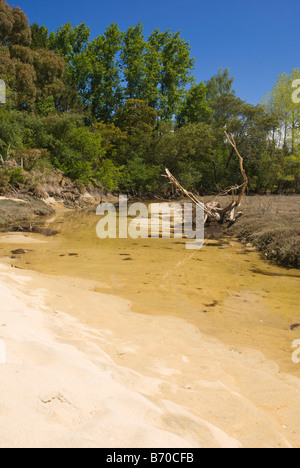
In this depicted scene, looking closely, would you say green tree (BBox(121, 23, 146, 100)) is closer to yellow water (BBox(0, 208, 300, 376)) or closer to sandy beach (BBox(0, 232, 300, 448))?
yellow water (BBox(0, 208, 300, 376))

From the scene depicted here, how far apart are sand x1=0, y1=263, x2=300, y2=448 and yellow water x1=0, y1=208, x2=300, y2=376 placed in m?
0.44

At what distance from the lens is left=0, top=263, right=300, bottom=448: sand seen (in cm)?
168

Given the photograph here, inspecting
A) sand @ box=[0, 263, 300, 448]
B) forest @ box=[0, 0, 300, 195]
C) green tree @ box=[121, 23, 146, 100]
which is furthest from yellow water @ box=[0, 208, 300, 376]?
green tree @ box=[121, 23, 146, 100]

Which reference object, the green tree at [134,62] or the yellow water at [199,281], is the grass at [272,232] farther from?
the green tree at [134,62]

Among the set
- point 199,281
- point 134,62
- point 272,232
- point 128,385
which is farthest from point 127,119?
point 128,385

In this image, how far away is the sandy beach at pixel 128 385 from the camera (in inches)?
66.2

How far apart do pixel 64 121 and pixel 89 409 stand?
26898 mm

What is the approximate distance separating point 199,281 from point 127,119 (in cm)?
3176

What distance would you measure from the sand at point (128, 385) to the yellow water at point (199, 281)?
435mm

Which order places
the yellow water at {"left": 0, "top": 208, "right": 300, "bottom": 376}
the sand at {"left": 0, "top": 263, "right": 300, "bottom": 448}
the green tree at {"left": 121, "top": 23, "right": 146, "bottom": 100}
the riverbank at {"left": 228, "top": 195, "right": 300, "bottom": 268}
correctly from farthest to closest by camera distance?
the green tree at {"left": 121, "top": 23, "right": 146, "bottom": 100}
the riverbank at {"left": 228, "top": 195, "right": 300, "bottom": 268}
the yellow water at {"left": 0, "top": 208, "right": 300, "bottom": 376}
the sand at {"left": 0, "top": 263, "right": 300, "bottom": 448}

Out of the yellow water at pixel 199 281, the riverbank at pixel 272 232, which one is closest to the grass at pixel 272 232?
the riverbank at pixel 272 232

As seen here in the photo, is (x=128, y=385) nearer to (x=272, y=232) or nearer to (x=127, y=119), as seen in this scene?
(x=272, y=232)

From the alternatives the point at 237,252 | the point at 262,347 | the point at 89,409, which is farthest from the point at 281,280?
the point at 89,409

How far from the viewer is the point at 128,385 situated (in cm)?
244
